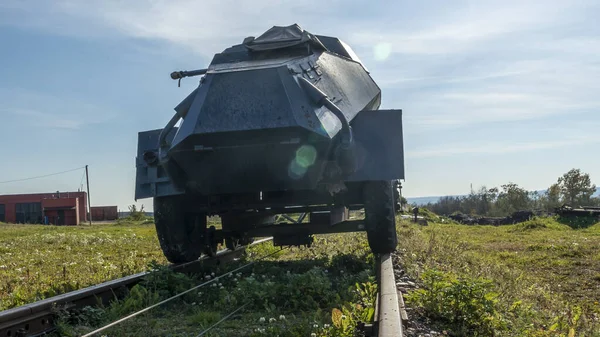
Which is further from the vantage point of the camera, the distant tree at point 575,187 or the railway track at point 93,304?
the distant tree at point 575,187

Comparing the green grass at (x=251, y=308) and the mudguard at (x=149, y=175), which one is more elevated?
the mudguard at (x=149, y=175)

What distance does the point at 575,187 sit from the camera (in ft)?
178

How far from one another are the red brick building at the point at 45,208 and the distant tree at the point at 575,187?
135ft

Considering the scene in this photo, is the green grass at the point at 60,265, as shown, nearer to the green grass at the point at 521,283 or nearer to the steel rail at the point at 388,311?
the steel rail at the point at 388,311

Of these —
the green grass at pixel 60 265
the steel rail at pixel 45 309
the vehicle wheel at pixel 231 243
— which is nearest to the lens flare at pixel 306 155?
the steel rail at pixel 45 309

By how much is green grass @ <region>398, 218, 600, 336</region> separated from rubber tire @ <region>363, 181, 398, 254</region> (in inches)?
12.2

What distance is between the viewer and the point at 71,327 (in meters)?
4.60

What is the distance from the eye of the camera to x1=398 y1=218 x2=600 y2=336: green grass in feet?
14.9

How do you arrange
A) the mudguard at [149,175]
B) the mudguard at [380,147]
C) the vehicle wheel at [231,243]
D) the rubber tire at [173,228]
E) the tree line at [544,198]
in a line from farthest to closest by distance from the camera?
the tree line at [544,198] → the vehicle wheel at [231,243] → the rubber tire at [173,228] → the mudguard at [149,175] → the mudguard at [380,147]

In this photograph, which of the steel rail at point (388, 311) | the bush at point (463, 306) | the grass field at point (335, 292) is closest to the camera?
the steel rail at point (388, 311)

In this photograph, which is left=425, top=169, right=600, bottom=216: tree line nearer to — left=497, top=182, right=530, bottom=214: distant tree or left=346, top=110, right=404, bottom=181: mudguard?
left=497, top=182, right=530, bottom=214: distant tree

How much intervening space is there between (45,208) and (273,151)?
2091 inches

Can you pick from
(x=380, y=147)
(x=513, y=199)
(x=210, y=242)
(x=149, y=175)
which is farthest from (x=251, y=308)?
(x=513, y=199)

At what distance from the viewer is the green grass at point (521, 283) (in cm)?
455
